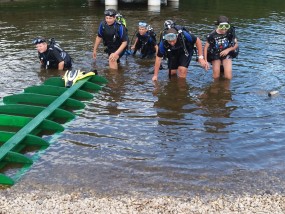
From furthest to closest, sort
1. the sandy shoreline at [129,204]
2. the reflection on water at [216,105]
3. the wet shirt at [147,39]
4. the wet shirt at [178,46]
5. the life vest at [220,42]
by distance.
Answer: the wet shirt at [147,39] → the life vest at [220,42] → the wet shirt at [178,46] → the reflection on water at [216,105] → the sandy shoreline at [129,204]

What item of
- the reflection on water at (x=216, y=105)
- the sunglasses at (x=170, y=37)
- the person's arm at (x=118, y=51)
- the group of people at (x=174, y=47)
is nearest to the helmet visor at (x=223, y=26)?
the group of people at (x=174, y=47)

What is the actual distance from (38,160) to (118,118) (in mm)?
2198

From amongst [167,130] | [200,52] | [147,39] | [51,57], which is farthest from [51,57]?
[167,130]

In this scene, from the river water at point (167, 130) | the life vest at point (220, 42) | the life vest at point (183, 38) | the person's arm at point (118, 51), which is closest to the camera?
the river water at point (167, 130)

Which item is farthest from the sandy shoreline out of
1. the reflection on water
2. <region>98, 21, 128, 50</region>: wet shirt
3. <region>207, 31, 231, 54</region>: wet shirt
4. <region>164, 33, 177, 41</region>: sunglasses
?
<region>98, 21, 128, 50</region>: wet shirt

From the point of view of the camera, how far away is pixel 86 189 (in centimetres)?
542

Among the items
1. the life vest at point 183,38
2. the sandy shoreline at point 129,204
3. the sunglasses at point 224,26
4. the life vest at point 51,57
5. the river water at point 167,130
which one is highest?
the sunglasses at point 224,26

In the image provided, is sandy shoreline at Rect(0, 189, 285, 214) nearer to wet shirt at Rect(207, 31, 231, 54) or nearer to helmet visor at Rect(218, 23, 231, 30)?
helmet visor at Rect(218, 23, 231, 30)

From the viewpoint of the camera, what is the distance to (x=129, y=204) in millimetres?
5062

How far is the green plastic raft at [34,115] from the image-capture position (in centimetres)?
611

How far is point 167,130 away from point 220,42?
3637 mm

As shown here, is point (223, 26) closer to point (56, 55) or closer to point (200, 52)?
point (200, 52)

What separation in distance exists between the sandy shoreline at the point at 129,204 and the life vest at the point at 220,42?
18.3ft

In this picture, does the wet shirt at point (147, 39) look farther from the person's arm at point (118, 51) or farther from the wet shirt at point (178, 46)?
the wet shirt at point (178, 46)
